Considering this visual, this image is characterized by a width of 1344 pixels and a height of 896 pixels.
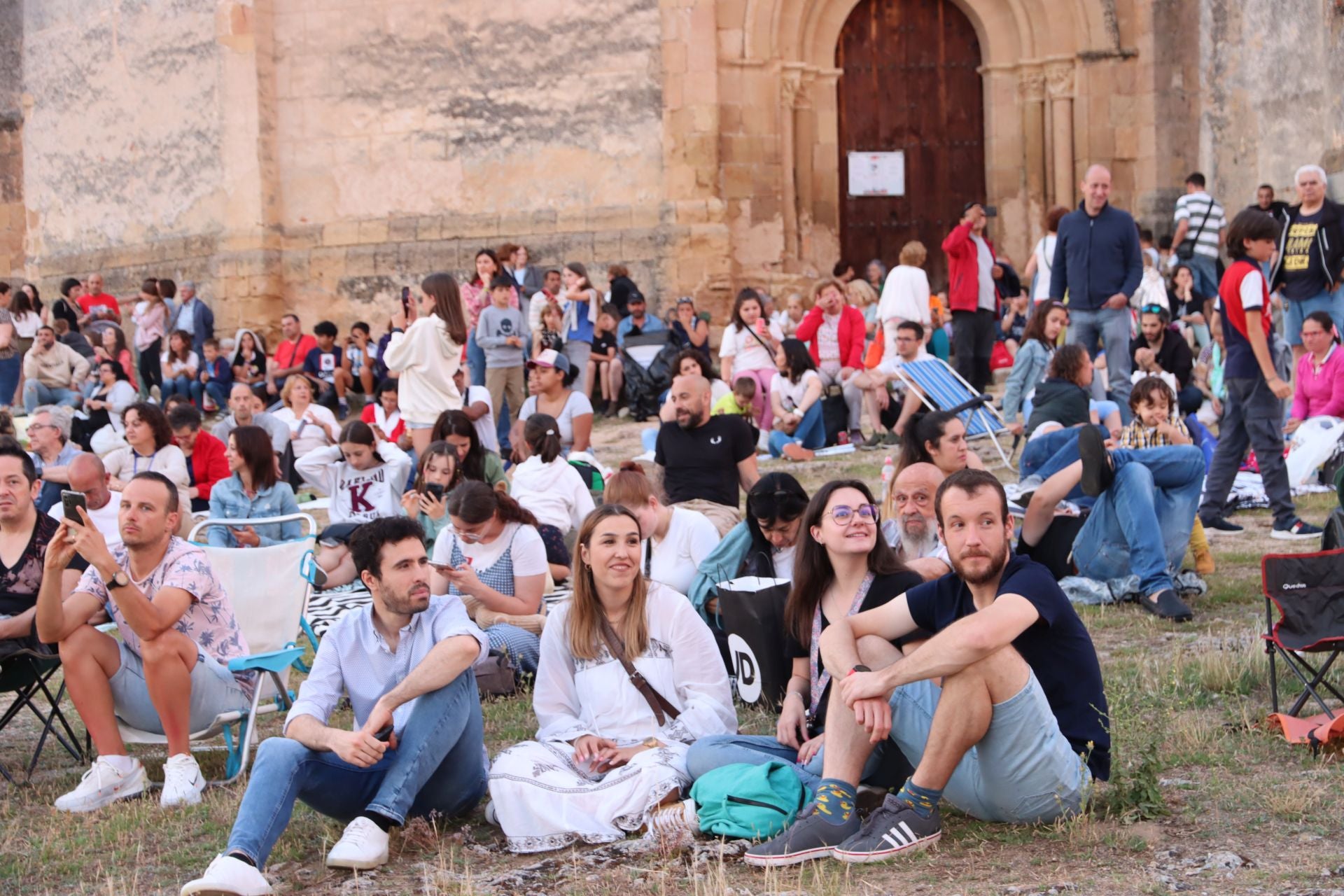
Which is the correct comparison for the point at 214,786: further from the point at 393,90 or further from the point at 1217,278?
the point at 393,90

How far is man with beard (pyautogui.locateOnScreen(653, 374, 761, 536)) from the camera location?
8.41 m

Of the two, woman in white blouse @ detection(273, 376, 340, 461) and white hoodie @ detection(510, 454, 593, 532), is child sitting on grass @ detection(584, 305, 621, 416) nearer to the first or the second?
woman in white blouse @ detection(273, 376, 340, 461)

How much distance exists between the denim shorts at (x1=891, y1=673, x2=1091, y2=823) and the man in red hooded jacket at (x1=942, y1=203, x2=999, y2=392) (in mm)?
9059

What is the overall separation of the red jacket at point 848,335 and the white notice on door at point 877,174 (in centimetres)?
374

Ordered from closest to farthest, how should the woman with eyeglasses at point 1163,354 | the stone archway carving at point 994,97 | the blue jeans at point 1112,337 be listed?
the blue jeans at point 1112,337, the woman with eyeglasses at point 1163,354, the stone archway carving at point 994,97

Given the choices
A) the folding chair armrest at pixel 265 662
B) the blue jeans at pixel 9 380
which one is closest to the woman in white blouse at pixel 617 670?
the folding chair armrest at pixel 265 662

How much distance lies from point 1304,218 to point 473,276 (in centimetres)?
951

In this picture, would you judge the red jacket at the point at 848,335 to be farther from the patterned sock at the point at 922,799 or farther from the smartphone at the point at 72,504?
the patterned sock at the point at 922,799

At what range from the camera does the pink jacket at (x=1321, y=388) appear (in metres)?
9.16

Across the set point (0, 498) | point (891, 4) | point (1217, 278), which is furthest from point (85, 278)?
point (0, 498)

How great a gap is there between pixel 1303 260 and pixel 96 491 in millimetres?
6809

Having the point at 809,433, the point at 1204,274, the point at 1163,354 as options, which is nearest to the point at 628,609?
the point at 809,433

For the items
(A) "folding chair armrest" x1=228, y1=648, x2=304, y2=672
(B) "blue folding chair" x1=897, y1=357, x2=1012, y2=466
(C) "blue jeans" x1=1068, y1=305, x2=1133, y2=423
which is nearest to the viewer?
(A) "folding chair armrest" x1=228, y1=648, x2=304, y2=672

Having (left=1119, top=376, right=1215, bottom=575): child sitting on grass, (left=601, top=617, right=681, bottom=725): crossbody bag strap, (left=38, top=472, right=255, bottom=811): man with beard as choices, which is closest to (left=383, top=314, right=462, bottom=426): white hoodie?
(left=1119, top=376, right=1215, bottom=575): child sitting on grass
